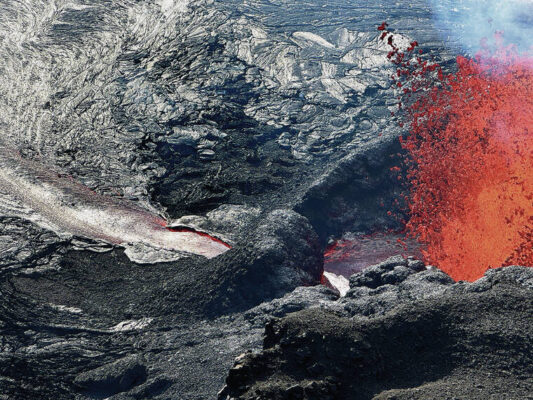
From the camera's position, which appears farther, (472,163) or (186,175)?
(186,175)

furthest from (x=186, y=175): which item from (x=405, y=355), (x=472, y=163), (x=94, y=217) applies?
(x=405, y=355)

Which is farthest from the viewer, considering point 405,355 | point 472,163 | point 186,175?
point 186,175

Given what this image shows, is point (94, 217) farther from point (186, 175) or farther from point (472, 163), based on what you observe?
point (472, 163)

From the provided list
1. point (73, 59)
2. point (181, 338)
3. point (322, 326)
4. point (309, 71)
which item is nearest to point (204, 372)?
point (181, 338)

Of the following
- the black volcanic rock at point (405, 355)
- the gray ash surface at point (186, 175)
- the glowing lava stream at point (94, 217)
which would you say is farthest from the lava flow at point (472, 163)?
the glowing lava stream at point (94, 217)

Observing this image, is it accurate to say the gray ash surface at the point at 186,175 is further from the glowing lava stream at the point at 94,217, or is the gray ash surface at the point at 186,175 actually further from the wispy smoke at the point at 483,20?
the wispy smoke at the point at 483,20

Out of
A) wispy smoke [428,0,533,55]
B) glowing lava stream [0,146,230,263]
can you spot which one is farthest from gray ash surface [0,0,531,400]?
wispy smoke [428,0,533,55]

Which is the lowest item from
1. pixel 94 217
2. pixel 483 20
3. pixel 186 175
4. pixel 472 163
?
pixel 94 217
